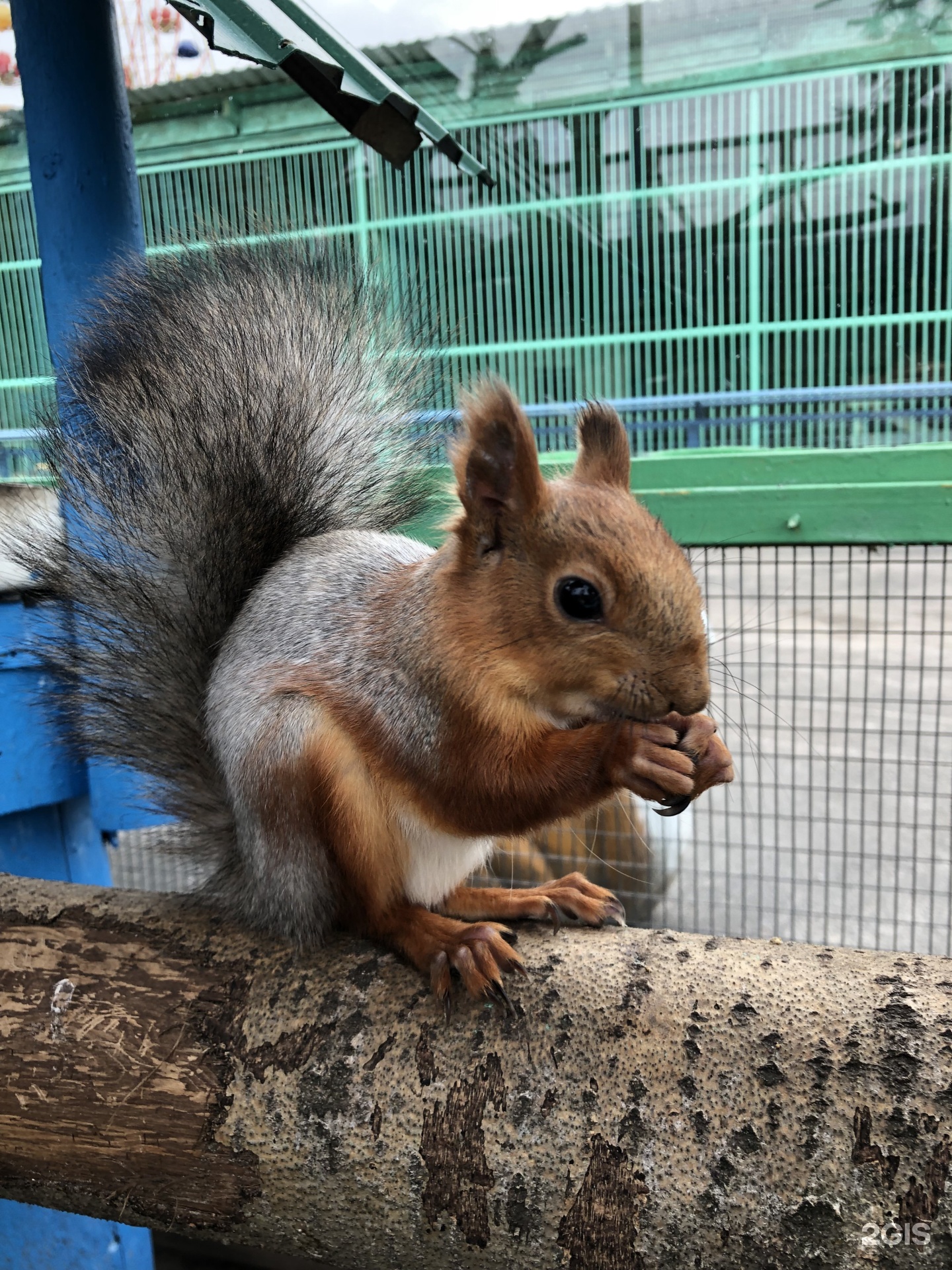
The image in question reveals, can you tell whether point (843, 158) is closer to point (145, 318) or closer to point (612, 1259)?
point (145, 318)

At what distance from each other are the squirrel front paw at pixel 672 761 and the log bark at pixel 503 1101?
0.19 m

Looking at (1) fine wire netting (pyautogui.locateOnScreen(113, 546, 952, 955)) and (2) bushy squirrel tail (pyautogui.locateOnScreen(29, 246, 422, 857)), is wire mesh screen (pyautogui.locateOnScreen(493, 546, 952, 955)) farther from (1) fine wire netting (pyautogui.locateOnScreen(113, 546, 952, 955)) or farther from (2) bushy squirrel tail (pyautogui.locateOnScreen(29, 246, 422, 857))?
(2) bushy squirrel tail (pyautogui.locateOnScreen(29, 246, 422, 857))

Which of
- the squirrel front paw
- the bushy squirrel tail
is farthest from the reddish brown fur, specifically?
the bushy squirrel tail

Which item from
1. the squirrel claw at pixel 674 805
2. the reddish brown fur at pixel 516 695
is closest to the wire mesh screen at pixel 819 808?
the reddish brown fur at pixel 516 695

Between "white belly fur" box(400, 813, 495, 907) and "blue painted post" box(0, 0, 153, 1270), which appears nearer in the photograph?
"white belly fur" box(400, 813, 495, 907)

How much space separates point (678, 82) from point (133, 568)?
7.18 ft

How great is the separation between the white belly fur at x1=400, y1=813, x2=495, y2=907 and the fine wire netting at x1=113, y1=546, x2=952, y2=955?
4.84 feet

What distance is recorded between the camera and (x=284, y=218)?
161cm

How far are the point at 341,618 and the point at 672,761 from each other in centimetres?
48

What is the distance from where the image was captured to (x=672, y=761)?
87 cm

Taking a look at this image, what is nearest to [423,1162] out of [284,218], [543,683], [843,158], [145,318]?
[543,683]

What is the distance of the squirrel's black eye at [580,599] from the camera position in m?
0.89

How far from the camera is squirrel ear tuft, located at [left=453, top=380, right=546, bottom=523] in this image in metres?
0.95

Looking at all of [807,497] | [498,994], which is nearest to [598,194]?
[807,497]
